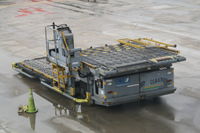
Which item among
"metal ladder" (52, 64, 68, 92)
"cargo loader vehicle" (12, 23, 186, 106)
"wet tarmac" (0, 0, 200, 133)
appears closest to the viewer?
"wet tarmac" (0, 0, 200, 133)

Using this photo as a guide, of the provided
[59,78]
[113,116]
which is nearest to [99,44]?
[59,78]

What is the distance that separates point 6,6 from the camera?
124ft

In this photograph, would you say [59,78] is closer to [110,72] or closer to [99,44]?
[110,72]

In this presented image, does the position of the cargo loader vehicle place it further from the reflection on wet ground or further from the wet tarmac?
the wet tarmac

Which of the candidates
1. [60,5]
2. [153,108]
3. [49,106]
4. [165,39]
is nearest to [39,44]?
[165,39]

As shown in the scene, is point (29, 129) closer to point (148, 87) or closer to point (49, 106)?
point (49, 106)

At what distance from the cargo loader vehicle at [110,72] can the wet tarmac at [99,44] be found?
559mm

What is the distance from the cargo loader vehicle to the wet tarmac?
0.56m

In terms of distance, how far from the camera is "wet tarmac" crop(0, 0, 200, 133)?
41.8 ft

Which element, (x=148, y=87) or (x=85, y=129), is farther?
(x=148, y=87)

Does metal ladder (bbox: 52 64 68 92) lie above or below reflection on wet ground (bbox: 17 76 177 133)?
above

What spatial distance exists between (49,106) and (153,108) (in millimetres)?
3505

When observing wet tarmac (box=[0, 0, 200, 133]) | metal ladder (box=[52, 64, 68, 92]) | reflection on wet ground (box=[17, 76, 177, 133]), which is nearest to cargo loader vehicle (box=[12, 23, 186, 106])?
metal ladder (box=[52, 64, 68, 92])

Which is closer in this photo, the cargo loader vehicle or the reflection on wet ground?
the reflection on wet ground
